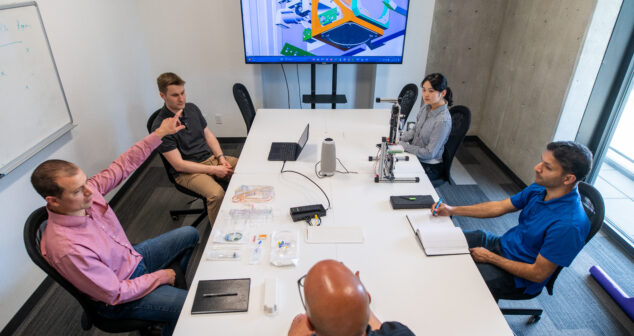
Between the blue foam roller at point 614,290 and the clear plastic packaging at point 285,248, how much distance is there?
2.11m

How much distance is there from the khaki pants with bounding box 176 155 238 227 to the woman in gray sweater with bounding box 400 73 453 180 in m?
1.44

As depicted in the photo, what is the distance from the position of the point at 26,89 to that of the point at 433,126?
8.97 feet

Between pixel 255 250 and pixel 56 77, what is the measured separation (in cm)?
209

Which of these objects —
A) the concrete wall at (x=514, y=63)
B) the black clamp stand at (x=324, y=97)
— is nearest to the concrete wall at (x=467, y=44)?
the concrete wall at (x=514, y=63)

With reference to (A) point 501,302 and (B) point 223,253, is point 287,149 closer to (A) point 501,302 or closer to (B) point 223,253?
(B) point 223,253

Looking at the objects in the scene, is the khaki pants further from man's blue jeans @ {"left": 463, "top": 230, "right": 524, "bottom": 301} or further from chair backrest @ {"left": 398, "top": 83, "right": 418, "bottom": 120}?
chair backrest @ {"left": 398, "top": 83, "right": 418, "bottom": 120}

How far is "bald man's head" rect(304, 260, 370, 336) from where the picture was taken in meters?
0.91

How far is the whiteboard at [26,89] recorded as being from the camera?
2135 mm

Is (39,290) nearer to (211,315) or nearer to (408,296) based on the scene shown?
(211,315)

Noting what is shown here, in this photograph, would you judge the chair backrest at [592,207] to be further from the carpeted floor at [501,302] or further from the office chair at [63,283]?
the office chair at [63,283]

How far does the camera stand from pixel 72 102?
9.33 ft

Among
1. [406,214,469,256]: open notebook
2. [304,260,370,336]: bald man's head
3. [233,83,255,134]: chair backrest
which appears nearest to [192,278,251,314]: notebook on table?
[304,260,370,336]: bald man's head

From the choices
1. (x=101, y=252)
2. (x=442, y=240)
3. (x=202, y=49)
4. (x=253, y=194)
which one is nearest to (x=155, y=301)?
(x=101, y=252)

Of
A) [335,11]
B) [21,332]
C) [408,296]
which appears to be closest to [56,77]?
[21,332]
